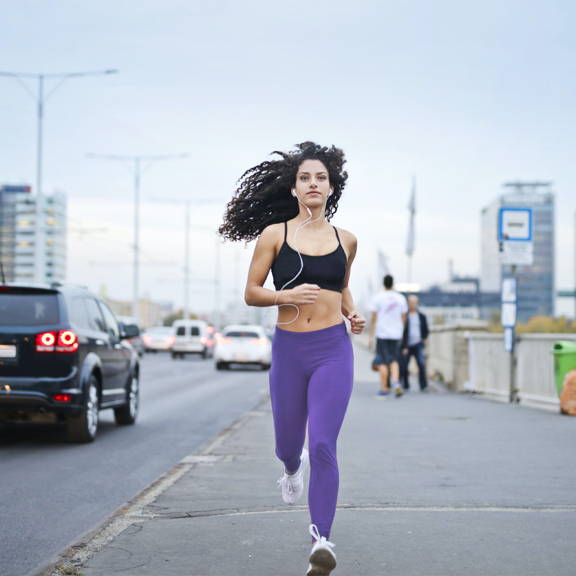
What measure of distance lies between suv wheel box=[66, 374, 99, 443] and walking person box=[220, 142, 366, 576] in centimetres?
506

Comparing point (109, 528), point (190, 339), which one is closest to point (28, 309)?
point (109, 528)

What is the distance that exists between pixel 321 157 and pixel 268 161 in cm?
39

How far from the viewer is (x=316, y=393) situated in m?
4.69

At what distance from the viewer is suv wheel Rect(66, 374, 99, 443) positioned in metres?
9.98

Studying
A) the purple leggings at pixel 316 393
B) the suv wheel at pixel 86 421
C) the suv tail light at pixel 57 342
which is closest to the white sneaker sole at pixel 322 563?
the purple leggings at pixel 316 393

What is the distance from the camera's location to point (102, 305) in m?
11.7

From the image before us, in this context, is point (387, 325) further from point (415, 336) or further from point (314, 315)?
point (314, 315)

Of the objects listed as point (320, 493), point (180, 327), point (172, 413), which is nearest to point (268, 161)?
point (320, 493)

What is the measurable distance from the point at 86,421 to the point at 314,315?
19.1 feet

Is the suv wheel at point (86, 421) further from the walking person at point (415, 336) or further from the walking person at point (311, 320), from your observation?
the walking person at point (415, 336)

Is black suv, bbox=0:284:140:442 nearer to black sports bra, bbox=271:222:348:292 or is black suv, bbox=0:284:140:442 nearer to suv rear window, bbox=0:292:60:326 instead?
suv rear window, bbox=0:292:60:326

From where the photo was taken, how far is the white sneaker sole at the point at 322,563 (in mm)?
4098

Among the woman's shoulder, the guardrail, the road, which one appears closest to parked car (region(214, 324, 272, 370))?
the guardrail

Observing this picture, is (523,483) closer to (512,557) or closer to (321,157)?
(512,557)
